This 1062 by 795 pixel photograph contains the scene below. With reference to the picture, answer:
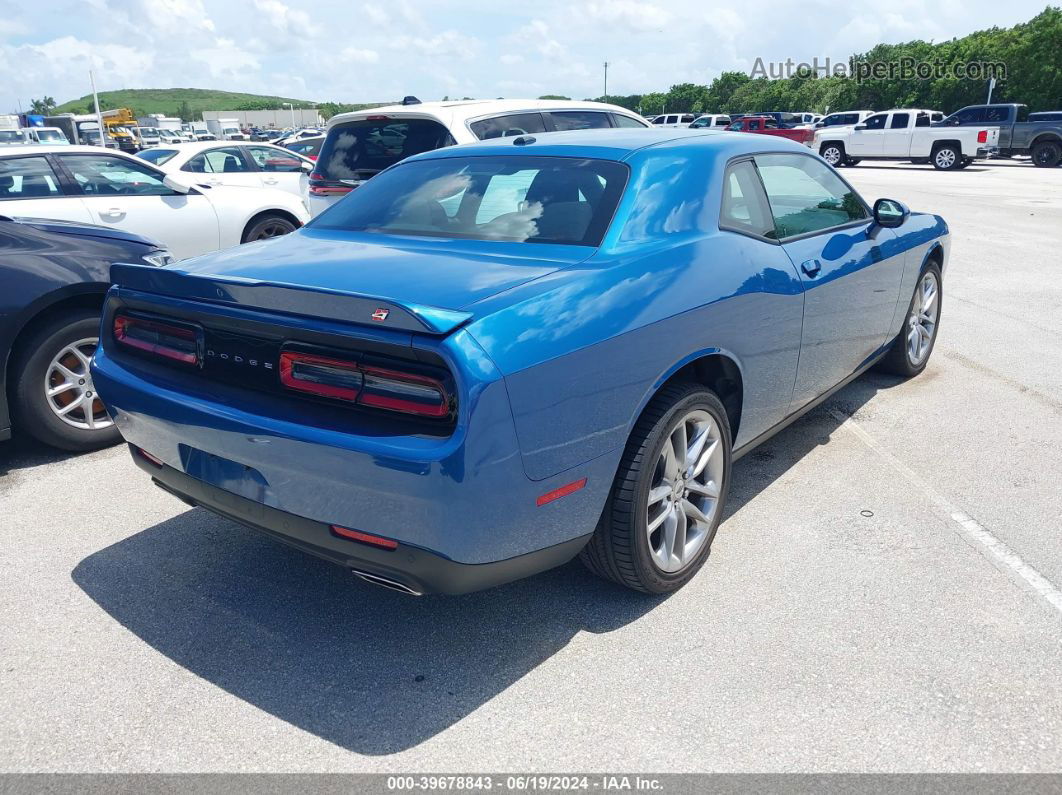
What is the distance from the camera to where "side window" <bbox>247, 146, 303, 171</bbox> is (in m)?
12.8

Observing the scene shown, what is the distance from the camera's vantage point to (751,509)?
A: 3918mm

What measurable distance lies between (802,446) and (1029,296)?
5085 millimetres

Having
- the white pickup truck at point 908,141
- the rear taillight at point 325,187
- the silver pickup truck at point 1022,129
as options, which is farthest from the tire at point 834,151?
the rear taillight at point 325,187

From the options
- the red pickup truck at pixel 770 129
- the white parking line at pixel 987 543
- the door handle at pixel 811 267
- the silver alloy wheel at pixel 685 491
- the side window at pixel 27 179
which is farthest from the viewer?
the red pickup truck at pixel 770 129

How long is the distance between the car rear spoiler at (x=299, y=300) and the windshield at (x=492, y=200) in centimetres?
90

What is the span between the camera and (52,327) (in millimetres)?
4477

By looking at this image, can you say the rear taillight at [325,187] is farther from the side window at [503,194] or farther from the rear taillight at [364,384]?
the rear taillight at [364,384]

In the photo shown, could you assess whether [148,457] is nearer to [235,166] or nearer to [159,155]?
[235,166]

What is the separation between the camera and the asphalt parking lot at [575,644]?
2436 mm

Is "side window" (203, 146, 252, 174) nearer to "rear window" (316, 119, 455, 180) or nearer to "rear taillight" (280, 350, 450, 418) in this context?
"rear window" (316, 119, 455, 180)

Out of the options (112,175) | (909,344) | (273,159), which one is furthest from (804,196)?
(273,159)

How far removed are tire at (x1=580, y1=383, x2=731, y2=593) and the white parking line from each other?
3.64 feet

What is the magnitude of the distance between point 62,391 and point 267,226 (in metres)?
4.45

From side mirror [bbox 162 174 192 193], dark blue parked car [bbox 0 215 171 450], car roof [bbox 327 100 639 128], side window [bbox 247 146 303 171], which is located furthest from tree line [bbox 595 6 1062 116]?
dark blue parked car [bbox 0 215 171 450]
